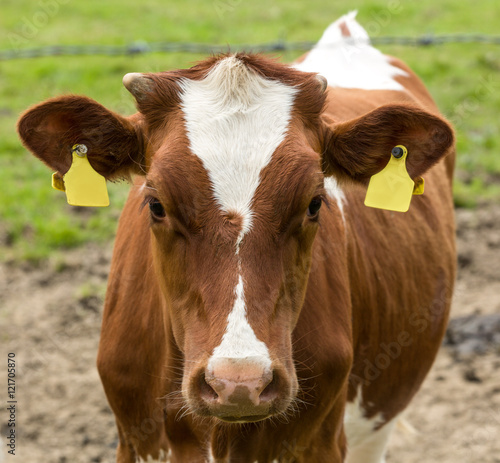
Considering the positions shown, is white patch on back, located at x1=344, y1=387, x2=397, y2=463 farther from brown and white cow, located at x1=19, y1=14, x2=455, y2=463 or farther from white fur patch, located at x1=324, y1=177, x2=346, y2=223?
white fur patch, located at x1=324, y1=177, x2=346, y2=223

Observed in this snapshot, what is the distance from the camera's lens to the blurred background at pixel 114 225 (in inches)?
188

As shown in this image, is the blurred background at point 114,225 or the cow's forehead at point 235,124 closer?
the cow's forehead at point 235,124

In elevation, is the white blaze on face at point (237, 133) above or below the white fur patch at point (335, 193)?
above

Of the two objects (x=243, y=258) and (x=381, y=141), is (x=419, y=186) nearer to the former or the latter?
(x=381, y=141)

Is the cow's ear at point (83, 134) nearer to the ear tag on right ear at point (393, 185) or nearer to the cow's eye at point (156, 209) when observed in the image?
the cow's eye at point (156, 209)

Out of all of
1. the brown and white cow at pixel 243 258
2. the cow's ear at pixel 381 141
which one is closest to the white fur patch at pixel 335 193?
the brown and white cow at pixel 243 258

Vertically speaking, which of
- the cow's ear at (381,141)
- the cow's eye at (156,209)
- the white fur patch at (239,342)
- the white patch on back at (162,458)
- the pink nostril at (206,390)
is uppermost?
the cow's ear at (381,141)

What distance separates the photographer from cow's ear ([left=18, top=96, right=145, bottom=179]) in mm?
2682

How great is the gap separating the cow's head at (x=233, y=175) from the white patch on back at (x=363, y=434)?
1293mm

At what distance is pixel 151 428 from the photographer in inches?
124

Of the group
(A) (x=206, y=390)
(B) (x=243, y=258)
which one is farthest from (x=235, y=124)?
(A) (x=206, y=390)

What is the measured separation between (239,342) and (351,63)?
332 centimetres

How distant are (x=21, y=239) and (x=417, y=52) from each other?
22.2 ft

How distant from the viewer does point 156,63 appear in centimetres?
1038
